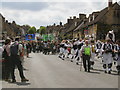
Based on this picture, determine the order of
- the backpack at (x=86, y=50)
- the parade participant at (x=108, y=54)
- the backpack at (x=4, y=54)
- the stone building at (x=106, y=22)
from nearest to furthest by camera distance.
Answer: the backpack at (x=4, y=54) → the parade participant at (x=108, y=54) → the backpack at (x=86, y=50) → the stone building at (x=106, y=22)

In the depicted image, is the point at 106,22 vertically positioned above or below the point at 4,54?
above

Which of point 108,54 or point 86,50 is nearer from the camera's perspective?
point 108,54

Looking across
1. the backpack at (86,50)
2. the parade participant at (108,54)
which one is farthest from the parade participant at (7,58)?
the parade participant at (108,54)

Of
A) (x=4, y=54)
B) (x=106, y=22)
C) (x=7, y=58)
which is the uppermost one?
(x=106, y=22)

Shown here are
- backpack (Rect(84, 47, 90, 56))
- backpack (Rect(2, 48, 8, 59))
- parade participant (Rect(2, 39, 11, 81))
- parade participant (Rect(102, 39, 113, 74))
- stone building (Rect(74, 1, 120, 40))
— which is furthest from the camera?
stone building (Rect(74, 1, 120, 40))

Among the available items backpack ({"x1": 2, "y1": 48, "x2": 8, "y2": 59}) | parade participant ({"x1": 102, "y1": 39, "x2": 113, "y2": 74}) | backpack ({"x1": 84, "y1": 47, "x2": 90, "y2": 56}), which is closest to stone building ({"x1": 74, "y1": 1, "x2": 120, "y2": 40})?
backpack ({"x1": 84, "y1": 47, "x2": 90, "y2": 56})

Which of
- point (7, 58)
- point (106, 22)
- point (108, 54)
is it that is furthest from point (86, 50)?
point (106, 22)

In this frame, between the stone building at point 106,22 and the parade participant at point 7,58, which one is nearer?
the parade participant at point 7,58

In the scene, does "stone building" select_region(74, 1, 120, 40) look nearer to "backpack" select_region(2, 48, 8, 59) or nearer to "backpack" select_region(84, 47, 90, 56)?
"backpack" select_region(84, 47, 90, 56)

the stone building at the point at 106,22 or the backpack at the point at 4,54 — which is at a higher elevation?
the stone building at the point at 106,22

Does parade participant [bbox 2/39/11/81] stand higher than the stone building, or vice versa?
the stone building

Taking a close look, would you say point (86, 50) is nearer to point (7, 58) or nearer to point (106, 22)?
point (7, 58)

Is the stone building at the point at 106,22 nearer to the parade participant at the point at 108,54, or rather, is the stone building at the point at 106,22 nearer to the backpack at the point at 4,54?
the parade participant at the point at 108,54

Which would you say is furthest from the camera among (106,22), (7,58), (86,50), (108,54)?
(106,22)
